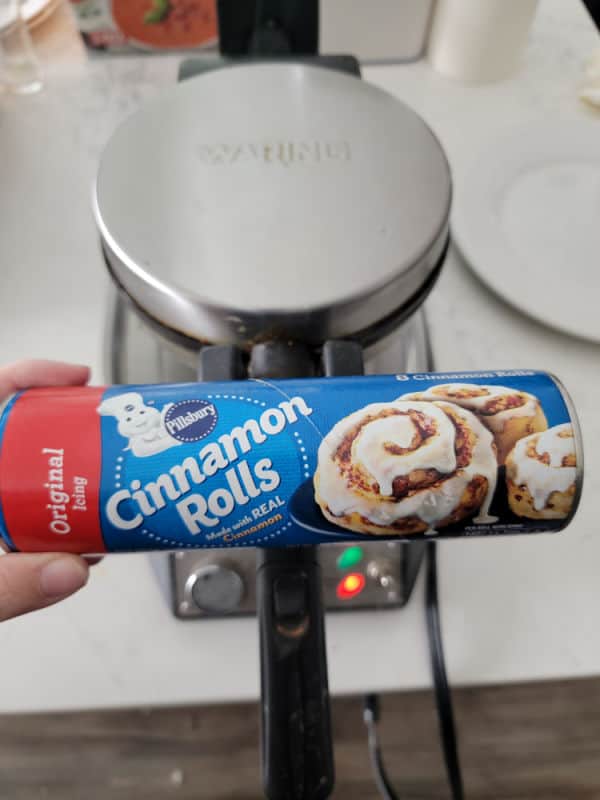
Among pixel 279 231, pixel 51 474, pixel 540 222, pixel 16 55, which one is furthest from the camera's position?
pixel 16 55

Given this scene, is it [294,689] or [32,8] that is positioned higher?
[32,8]

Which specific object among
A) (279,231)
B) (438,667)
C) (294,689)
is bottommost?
(438,667)

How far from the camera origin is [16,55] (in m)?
0.72

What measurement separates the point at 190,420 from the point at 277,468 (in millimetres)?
47

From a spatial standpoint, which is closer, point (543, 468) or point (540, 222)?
point (543, 468)

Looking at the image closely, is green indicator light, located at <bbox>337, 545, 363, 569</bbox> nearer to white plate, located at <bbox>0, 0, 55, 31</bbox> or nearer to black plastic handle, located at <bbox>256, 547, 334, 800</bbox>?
black plastic handle, located at <bbox>256, 547, 334, 800</bbox>

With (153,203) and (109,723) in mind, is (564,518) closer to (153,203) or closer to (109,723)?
(153,203)

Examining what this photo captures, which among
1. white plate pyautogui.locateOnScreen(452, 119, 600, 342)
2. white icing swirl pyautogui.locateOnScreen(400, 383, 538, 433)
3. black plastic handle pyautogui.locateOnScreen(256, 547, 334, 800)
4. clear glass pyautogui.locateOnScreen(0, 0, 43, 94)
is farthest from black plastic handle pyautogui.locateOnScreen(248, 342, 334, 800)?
clear glass pyautogui.locateOnScreen(0, 0, 43, 94)

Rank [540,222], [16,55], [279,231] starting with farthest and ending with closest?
[16,55] < [540,222] < [279,231]

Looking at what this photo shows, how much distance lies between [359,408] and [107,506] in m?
0.12

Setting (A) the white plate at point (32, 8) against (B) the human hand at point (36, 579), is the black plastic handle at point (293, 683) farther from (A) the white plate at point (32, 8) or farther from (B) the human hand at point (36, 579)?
(A) the white plate at point (32, 8)

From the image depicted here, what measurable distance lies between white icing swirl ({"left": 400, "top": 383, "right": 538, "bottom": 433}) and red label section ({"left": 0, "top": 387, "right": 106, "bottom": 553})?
0.15 m

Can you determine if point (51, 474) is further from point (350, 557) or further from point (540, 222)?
point (540, 222)

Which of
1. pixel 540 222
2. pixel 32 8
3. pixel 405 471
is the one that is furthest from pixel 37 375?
pixel 32 8
